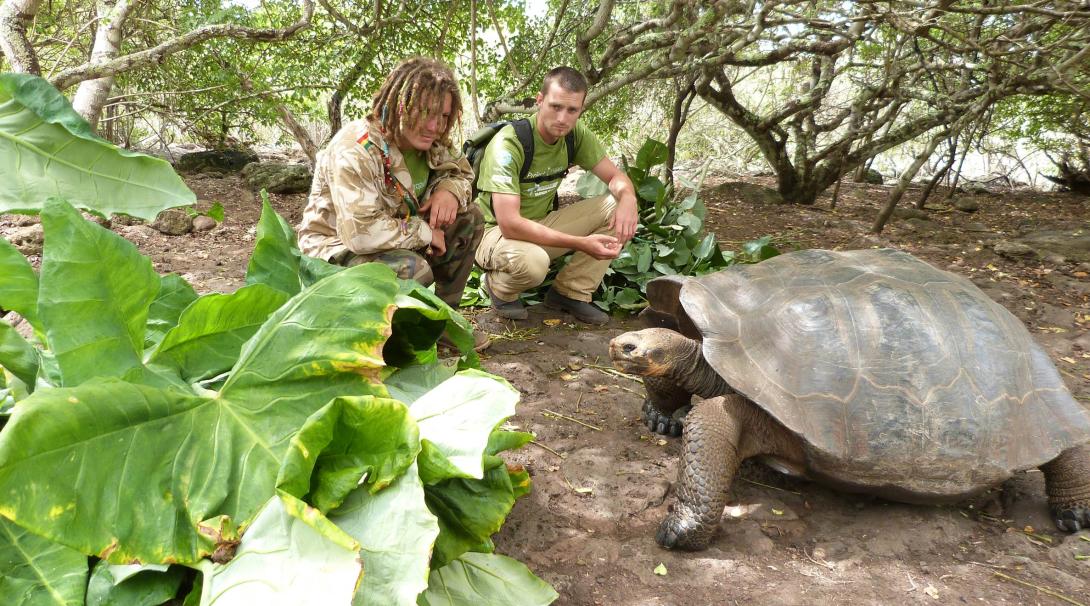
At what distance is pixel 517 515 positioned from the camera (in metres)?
2.14

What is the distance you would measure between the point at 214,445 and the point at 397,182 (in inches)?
79.8

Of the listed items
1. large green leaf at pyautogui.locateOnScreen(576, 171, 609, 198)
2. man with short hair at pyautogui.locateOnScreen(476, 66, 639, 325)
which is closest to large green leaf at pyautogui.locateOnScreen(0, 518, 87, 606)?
man with short hair at pyautogui.locateOnScreen(476, 66, 639, 325)

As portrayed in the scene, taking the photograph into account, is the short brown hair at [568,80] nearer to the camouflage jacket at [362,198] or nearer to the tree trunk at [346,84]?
the camouflage jacket at [362,198]

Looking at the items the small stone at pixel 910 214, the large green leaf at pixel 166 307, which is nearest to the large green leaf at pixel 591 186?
the large green leaf at pixel 166 307

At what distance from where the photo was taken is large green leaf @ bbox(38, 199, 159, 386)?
3.58 ft

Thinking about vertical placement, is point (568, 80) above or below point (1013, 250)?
above

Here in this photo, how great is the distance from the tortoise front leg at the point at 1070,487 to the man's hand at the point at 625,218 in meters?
2.24

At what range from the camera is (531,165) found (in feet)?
12.6

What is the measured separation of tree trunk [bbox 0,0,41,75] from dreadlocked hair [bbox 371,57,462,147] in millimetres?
1581

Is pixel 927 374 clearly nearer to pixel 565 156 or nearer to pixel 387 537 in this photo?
pixel 387 537

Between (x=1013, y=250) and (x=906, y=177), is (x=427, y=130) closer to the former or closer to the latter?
(x=906, y=177)

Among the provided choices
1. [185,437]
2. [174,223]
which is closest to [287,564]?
[185,437]

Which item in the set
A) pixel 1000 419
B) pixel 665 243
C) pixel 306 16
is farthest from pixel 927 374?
pixel 306 16

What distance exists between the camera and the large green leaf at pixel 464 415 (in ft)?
4.20
